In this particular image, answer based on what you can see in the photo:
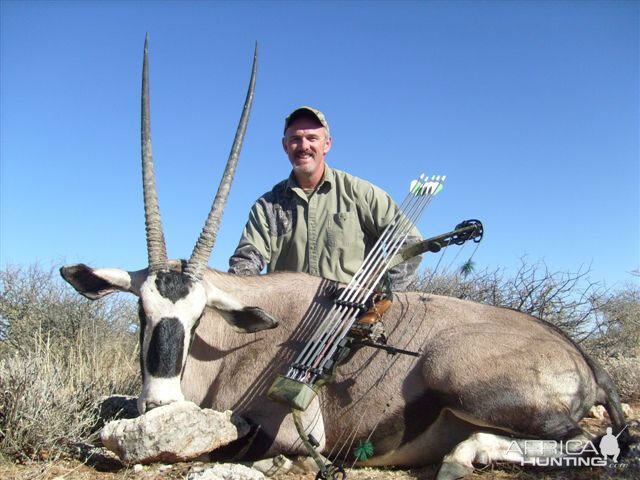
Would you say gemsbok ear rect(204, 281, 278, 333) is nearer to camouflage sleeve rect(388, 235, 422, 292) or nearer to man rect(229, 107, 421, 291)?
man rect(229, 107, 421, 291)

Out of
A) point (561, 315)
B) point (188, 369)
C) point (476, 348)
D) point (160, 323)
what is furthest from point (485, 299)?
point (160, 323)

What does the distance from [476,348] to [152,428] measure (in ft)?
6.68

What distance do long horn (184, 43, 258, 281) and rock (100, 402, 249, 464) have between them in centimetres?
95

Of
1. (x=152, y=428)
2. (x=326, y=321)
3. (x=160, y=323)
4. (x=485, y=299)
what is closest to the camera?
(x=152, y=428)

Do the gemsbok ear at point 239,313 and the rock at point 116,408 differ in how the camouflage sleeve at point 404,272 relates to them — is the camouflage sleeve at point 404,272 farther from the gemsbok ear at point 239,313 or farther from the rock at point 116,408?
the rock at point 116,408

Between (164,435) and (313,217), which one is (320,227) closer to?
(313,217)

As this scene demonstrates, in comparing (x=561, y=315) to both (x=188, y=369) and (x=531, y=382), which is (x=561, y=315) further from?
(x=188, y=369)

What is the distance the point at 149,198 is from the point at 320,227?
1.84 m

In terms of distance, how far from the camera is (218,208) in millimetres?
4340

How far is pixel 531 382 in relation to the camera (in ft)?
11.8

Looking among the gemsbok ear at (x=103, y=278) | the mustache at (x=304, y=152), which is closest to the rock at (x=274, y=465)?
the gemsbok ear at (x=103, y=278)

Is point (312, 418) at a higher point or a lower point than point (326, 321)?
lower

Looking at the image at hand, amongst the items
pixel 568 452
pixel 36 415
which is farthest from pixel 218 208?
pixel 568 452

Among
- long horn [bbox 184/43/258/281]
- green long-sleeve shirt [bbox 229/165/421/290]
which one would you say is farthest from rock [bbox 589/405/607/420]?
long horn [bbox 184/43/258/281]
